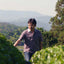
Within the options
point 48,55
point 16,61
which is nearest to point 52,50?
point 48,55

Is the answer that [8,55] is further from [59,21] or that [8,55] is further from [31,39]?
[59,21]

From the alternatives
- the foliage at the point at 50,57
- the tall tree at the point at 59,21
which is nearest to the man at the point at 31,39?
the foliage at the point at 50,57

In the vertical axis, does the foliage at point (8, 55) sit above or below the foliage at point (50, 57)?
above

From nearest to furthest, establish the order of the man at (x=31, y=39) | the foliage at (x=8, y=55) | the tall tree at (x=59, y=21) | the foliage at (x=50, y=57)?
the foliage at (x=8, y=55) < the foliage at (x=50, y=57) < the man at (x=31, y=39) < the tall tree at (x=59, y=21)

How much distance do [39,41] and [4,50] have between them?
118 inches

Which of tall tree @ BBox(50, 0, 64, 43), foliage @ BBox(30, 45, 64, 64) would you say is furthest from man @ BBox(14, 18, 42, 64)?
tall tree @ BBox(50, 0, 64, 43)

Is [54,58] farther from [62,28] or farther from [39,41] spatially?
[62,28]

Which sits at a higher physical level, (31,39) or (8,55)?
(8,55)

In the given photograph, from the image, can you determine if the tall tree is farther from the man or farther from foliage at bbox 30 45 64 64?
foliage at bbox 30 45 64 64

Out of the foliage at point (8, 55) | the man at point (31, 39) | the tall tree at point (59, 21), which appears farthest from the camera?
the tall tree at point (59, 21)

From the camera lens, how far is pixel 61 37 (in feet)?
170

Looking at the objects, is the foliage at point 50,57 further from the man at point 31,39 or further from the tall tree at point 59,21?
the tall tree at point 59,21

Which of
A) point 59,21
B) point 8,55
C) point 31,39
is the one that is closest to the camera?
point 8,55

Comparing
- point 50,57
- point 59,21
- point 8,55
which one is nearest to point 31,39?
point 50,57
